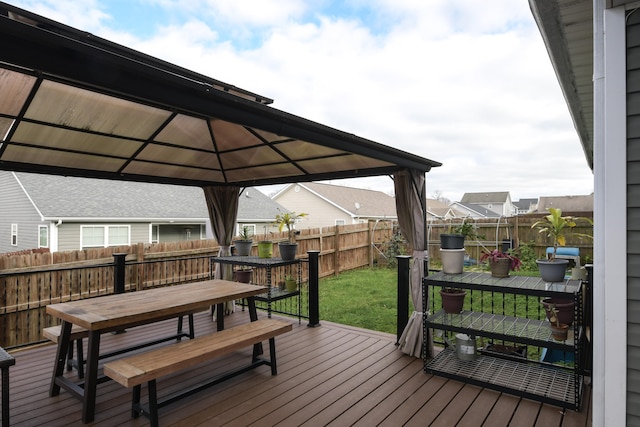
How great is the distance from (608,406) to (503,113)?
15.5m

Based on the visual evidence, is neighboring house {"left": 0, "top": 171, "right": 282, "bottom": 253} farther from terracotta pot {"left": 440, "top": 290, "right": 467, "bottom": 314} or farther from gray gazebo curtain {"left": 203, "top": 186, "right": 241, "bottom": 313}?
terracotta pot {"left": 440, "top": 290, "right": 467, "bottom": 314}

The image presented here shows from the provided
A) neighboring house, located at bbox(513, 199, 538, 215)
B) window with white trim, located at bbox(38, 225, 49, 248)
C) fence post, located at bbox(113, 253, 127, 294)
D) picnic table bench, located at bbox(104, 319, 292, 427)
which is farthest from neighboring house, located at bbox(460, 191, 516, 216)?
picnic table bench, located at bbox(104, 319, 292, 427)

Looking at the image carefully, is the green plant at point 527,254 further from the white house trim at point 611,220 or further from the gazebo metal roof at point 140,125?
the white house trim at point 611,220

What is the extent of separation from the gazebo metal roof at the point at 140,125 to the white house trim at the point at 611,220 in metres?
1.78

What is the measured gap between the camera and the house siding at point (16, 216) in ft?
33.2

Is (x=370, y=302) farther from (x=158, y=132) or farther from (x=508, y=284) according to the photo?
(x=158, y=132)

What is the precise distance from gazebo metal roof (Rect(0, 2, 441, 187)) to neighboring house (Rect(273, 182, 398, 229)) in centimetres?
1201

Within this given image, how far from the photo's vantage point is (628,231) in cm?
144

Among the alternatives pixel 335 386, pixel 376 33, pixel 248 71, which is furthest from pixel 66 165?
pixel 248 71

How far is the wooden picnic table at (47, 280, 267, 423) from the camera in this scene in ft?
8.57

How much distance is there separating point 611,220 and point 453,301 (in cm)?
222

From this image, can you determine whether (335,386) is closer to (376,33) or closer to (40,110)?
(40,110)

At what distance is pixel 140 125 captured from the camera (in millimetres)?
3408

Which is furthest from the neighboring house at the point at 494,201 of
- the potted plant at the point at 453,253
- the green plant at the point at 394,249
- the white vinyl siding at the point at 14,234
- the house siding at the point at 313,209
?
the potted plant at the point at 453,253
